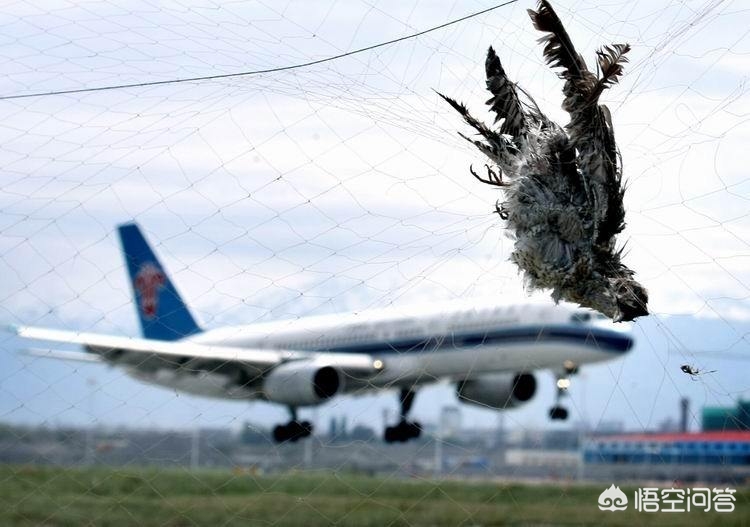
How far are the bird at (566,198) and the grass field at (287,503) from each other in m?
3.98

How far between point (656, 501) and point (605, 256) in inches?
192

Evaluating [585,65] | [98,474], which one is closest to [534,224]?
[585,65]

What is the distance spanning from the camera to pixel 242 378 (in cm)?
2055

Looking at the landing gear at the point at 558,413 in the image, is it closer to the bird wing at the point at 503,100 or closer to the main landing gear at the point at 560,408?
the main landing gear at the point at 560,408

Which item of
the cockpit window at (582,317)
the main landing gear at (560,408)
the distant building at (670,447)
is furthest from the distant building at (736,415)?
the cockpit window at (582,317)

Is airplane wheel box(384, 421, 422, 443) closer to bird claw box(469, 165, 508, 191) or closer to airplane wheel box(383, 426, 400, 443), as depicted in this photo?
airplane wheel box(383, 426, 400, 443)

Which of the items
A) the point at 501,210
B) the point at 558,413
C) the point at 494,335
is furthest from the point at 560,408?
the point at 494,335

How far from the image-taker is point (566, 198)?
4035 millimetres

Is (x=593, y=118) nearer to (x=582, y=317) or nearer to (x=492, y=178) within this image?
(x=492, y=178)

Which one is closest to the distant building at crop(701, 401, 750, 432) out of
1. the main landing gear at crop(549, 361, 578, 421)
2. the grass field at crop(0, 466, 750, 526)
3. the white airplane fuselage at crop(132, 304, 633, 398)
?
the main landing gear at crop(549, 361, 578, 421)

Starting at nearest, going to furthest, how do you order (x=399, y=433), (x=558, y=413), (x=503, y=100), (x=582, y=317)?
(x=503, y=100), (x=558, y=413), (x=399, y=433), (x=582, y=317)

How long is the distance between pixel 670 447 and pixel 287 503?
5.00 meters

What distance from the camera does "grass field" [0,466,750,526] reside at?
825cm

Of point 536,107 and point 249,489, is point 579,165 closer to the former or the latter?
point 536,107
